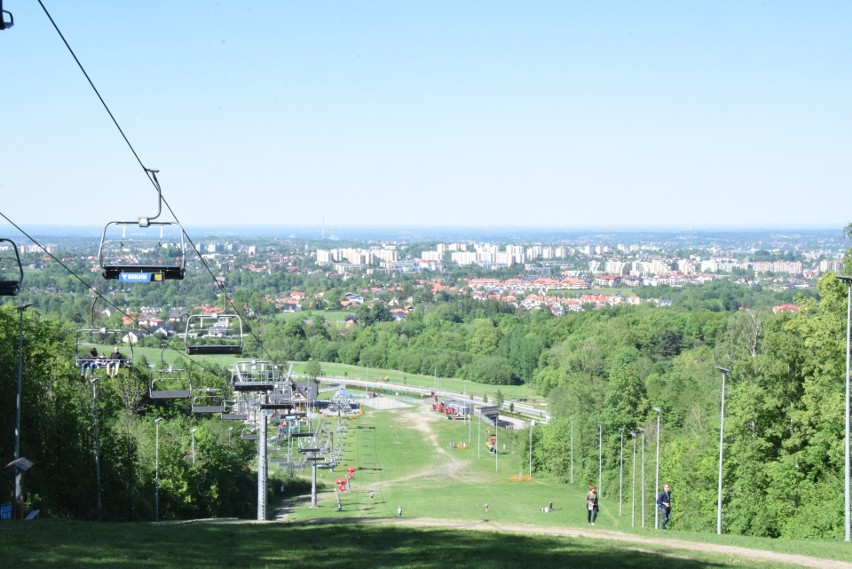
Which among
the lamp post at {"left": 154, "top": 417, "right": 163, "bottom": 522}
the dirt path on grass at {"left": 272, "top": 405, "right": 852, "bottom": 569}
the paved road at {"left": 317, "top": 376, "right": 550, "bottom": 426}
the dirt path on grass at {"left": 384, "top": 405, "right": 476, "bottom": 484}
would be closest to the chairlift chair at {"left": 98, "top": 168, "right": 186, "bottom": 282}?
the dirt path on grass at {"left": 272, "top": 405, "right": 852, "bottom": 569}

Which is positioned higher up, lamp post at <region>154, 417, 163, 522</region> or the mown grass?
the mown grass

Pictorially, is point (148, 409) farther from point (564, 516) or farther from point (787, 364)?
point (787, 364)

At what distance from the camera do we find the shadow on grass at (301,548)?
1950 centimetres

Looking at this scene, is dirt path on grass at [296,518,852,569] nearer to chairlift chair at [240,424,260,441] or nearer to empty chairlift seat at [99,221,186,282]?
empty chairlift seat at [99,221,186,282]

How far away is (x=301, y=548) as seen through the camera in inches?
835

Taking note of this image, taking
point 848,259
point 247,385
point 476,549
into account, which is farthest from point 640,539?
point 848,259

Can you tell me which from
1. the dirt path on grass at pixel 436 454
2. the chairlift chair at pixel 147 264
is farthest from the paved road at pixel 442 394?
the chairlift chair at pixel 147 264

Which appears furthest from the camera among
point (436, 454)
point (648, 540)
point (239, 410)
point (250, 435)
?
point (436, 454)

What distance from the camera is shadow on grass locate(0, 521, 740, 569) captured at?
64.0 feet

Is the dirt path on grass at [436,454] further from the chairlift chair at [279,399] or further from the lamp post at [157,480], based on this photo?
the chairlift chair at [279,399]

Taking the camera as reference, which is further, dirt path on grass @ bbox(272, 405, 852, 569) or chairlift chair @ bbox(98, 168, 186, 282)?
dirt path on grass @ bbox(272, 405, 852, 569)

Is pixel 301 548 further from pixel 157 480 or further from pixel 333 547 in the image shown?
pixel 157 480

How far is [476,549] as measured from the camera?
71.2 feet

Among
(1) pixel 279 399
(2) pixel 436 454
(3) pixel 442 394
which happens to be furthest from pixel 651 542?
(3) pixel 442 394
